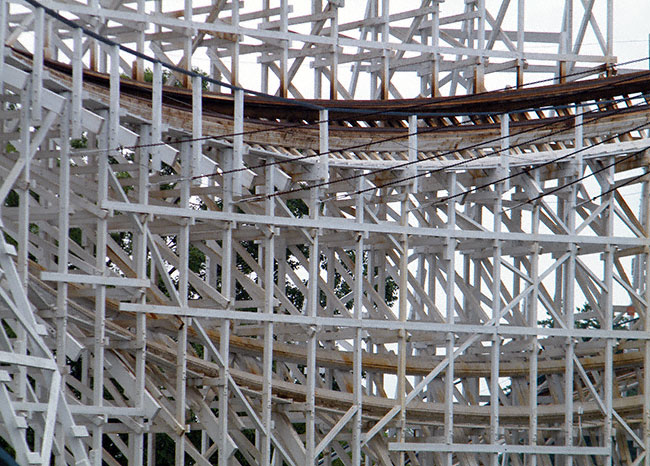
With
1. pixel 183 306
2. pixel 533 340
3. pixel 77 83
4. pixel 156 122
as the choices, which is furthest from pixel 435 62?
pixel 77 83

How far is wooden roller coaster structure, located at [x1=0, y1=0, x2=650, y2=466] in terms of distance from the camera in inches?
879

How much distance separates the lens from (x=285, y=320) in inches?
948

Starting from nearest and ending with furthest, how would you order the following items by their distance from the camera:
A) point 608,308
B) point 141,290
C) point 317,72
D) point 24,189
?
point 24,189, point 141,290, point 608,308, point 317,72

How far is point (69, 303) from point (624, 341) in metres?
11.2

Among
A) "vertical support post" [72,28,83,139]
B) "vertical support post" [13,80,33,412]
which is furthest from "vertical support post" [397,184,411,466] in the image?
→ "vertical support post" [13,80,33,412]

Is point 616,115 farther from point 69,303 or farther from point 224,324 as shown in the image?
point 69,303

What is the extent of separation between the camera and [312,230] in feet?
81.8

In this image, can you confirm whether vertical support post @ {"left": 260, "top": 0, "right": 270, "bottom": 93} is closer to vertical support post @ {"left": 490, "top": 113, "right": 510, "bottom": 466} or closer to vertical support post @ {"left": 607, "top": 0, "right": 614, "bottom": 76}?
vertical support post @ {"left": 490, "top": 113, "right": 510, "bottom": 466}

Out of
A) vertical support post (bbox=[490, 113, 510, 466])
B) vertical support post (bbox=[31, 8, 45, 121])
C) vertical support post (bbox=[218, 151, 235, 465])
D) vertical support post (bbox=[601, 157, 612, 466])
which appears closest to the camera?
vertical support post (bbox=[31, 8, 45, 121])

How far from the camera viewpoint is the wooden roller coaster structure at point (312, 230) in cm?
2233

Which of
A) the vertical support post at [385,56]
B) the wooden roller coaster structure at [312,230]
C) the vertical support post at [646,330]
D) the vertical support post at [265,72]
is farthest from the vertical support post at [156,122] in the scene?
the vertical support post at [646,330]

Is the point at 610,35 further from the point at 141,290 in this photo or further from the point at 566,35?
the point at 141,290

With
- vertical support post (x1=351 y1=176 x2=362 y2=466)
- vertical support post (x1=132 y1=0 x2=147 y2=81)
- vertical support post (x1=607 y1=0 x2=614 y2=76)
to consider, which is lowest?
vertical support post (x1=351 y1=176 x2=362 y2=466)

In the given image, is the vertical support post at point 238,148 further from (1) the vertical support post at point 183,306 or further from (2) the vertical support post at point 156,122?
(2) the vertical support post at point 156,122
